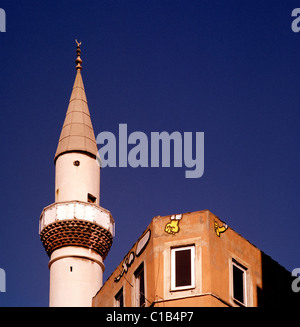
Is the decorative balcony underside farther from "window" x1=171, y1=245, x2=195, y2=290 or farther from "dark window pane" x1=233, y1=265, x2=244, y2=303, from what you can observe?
"window" x1=171, y1=245, x2=195, y2=290

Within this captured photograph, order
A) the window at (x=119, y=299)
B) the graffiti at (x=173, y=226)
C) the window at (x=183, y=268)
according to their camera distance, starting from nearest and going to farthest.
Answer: the window at (x=183, y=268) → the graffiti at (x=173, y=226) → the window at (x=119, y=299)

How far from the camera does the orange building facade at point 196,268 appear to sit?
3002 cm

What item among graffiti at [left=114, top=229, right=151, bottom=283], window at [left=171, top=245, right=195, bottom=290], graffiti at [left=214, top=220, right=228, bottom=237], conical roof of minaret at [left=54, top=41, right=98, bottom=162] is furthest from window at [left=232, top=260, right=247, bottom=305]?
conical roof of minaret at [left=54, top=41, right=98, bottom=162]

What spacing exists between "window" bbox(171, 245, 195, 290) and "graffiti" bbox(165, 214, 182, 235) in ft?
1.66

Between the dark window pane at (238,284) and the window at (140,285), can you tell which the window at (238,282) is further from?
the window at (140,285)

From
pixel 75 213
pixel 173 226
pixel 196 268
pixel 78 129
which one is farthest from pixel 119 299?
pixel 78 129

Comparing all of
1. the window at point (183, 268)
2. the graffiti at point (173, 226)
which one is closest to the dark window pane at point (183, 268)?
the window at point (183, 268)

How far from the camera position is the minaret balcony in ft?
175

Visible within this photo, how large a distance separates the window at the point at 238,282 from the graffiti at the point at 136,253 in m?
2.51

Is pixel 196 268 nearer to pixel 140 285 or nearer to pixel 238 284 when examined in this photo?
pixel 238 284

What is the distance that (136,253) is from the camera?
32500mm
